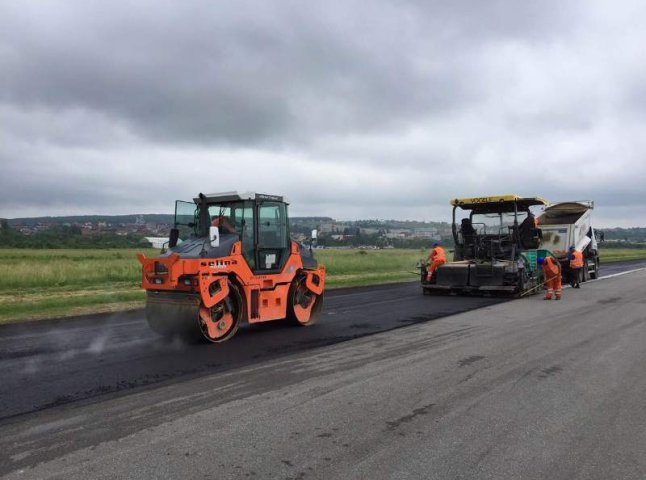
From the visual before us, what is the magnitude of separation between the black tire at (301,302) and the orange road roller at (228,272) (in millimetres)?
18

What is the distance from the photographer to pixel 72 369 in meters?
6.57

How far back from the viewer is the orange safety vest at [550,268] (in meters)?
15.2

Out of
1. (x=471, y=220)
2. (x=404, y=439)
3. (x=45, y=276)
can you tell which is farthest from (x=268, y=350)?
(x=45, y=276)

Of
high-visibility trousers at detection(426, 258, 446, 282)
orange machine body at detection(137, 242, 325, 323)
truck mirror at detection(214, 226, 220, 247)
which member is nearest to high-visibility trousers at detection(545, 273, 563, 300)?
high-visibility trousers at detection(426, 258, 446, 282)

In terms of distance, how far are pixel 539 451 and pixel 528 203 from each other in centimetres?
1285

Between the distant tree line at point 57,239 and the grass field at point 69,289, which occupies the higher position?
the distant tree line at point 57,239

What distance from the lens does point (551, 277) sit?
15.2m

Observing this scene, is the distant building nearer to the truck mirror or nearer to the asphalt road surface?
the asphalt road surface

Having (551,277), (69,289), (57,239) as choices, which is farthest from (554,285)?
(57,239)

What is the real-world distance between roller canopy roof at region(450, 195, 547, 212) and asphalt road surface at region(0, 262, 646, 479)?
6.76m

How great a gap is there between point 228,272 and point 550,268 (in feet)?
33.7

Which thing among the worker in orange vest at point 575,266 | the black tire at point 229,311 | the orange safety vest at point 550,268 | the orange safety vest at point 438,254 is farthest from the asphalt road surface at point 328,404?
the worker in orange vest at point 575,266

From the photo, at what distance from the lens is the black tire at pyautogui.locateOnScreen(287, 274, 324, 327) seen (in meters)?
9.87

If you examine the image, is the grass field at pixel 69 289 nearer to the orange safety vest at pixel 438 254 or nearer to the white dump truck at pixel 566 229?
the orange safety vest at pixel 438 254
